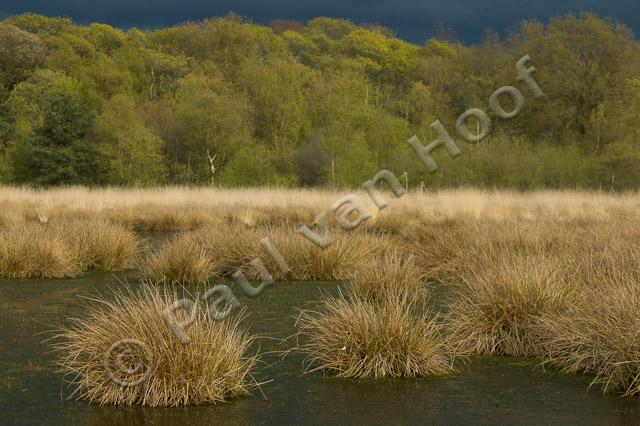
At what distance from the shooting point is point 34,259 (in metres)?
14.3

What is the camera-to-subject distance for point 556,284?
914 centimetres

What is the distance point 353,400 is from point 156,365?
1460 mm

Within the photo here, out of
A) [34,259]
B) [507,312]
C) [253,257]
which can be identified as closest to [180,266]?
[253,257]

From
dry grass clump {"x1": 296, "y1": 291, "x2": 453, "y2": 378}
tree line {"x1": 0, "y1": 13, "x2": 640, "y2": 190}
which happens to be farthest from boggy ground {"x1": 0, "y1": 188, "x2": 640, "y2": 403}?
tree line {"x1": 0, "y1": 13, "x2": 640, "y2": 190}

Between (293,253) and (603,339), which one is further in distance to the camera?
(293,253)

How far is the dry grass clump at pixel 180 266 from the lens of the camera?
13.5 metres

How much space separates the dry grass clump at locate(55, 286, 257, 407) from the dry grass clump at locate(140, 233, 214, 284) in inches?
245

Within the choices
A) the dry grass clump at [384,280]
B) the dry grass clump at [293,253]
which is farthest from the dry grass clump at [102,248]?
the dry grass clump at [384,280]

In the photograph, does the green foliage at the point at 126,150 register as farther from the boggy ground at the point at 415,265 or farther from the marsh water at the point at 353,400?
the marsh water at the point at 353,400

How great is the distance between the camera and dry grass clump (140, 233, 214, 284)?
13.5 metres

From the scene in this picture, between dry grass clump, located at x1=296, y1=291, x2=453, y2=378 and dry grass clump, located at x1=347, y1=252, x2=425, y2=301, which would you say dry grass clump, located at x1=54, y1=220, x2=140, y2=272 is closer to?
dry grass clump, located at x1=347, y1=252, x2=425, y2=301

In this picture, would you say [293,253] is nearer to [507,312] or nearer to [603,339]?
[507,312]

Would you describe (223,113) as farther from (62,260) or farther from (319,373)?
(319,373)

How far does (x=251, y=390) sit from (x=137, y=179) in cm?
3650
